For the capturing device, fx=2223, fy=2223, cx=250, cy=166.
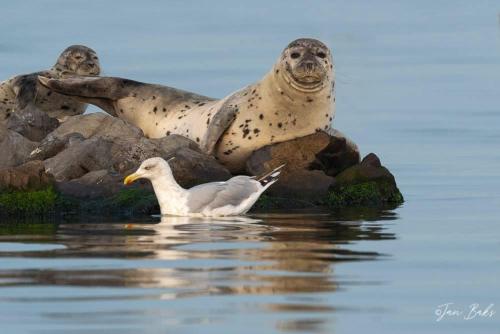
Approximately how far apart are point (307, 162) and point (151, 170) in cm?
302

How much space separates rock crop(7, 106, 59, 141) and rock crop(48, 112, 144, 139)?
3.03 feet

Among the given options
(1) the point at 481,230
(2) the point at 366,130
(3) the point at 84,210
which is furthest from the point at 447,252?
(2) the point at 366,130

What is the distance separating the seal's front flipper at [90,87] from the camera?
84.8ft

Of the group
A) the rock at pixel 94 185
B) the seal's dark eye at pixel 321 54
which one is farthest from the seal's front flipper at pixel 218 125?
the rock at pixel 94 185

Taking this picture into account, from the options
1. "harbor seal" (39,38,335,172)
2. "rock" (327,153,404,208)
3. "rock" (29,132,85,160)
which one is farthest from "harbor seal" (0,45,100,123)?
"rock" (327,153,404,208)

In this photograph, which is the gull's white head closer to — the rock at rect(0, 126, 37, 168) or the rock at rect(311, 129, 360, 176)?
the rock at rect(0, 126, 37, 168)

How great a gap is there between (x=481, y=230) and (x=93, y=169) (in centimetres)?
449

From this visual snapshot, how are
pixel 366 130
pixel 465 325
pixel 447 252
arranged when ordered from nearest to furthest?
pixel 465 325, pixel 447 252, pixel 366 130

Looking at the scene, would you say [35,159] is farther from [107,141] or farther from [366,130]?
[366,130]

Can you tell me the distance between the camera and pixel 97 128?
23125 millimetres

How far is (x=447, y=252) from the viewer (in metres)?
17.0

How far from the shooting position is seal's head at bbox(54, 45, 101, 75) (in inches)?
1065

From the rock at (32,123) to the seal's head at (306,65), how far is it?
267cm

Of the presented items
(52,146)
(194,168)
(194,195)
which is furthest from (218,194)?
(52,146)
